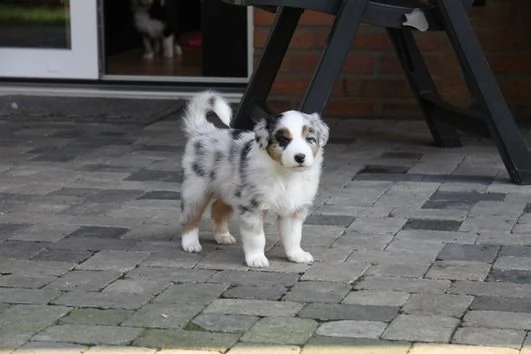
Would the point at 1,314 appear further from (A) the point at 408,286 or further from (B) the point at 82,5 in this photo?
(B) the point at 82,5

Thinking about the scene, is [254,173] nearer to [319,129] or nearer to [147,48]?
[319,129]

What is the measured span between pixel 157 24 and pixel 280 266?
224 inches

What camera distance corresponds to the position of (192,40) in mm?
9930

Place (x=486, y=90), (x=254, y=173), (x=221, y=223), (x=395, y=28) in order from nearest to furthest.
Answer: (x=254, y=173)
(x=221, y=223)
(x=486, y=90)
(x=395, y=28)

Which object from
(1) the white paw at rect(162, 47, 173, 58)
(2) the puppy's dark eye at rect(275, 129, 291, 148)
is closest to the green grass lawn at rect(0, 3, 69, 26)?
(1) the white paw at rect(162, 47, 173, 58)

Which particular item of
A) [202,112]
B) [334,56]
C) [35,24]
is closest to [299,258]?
[202,112]

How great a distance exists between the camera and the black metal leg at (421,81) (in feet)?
22.2

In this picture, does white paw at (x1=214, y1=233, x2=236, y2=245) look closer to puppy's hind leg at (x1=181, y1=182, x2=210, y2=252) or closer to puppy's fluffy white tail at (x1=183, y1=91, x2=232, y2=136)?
puppy's hind leg at (x1=181, y1=182, x2=210, y2=252)

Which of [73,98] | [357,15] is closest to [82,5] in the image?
[73,98]

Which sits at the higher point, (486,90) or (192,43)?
(486,90)

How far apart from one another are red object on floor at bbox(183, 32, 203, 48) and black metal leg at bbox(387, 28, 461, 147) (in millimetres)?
3194

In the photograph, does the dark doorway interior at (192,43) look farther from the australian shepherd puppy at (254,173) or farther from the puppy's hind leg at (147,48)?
the australian shepherd puppy at (254,173)

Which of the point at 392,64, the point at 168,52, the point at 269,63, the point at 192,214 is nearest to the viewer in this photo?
the point at 192,214

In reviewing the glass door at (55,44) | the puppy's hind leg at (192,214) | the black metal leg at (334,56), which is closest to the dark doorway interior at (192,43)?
the glass door at (55,44)
